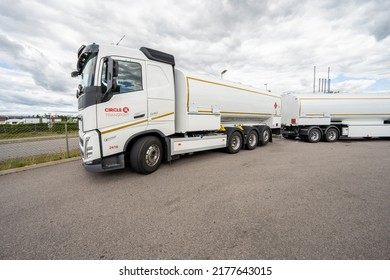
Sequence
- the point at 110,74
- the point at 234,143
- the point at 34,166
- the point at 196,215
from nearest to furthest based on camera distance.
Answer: the point at 196,215 < the point at 110,74 < the point at 34,166 < the point at 234,143

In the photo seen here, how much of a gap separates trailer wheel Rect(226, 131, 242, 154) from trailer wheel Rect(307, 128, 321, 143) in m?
6.22

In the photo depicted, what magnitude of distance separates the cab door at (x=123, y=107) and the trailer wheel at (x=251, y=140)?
5.28 meters

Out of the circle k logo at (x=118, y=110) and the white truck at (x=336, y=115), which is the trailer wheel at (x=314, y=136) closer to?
the white truck at (x=336, y=115)

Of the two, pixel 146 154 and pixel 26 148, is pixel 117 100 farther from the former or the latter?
pixel 26 148

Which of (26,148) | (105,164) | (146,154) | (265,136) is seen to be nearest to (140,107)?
(146,154)

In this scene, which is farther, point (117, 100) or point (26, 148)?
point (26, 148)

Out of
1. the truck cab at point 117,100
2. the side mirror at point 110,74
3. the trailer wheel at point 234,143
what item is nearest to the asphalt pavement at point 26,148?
the truck cab at point 117,100

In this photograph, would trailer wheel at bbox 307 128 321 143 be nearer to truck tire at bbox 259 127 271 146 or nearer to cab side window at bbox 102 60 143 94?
truck tire at bbox 259 127 271 146

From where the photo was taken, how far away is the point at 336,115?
1076 centimetres

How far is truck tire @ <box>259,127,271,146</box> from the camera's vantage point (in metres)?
8.77

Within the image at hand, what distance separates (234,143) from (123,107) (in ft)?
16.3

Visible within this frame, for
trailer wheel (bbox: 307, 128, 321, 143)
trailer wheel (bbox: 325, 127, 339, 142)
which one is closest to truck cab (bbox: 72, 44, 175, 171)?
trailer wheel (bbox: 307, 128, 321, 143)

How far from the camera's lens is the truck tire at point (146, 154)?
167 inches
